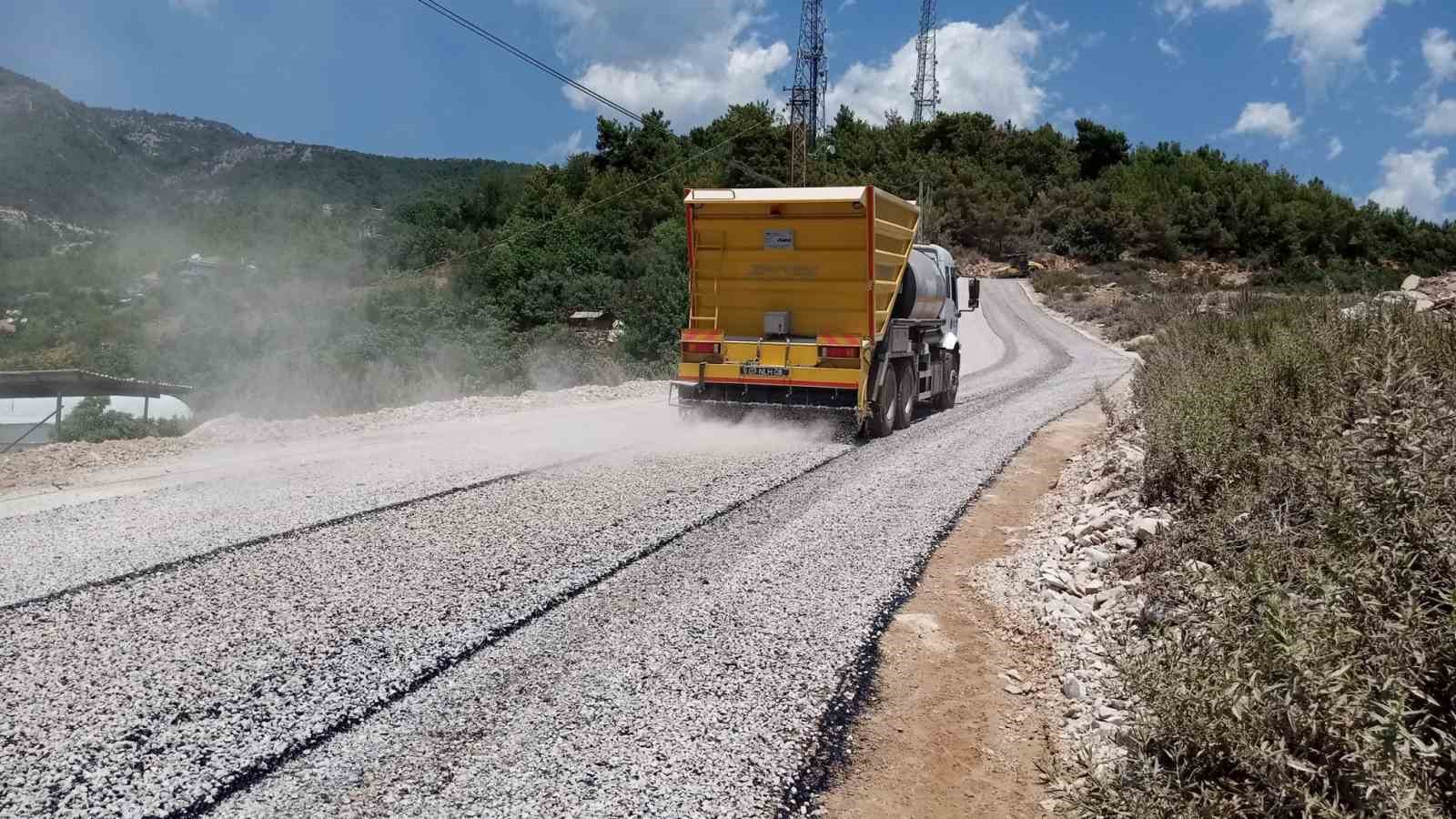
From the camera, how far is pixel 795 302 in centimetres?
1227

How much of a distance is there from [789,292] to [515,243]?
126 ft

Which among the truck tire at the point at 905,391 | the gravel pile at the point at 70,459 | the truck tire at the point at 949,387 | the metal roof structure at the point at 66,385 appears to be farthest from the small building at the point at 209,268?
the truck tire at the point at 905,391

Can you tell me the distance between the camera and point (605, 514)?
7.42 m

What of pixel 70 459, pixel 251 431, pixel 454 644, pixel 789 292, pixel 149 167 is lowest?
pixel 454 644

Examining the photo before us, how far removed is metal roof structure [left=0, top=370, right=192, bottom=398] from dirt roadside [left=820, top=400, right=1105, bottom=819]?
18.8m

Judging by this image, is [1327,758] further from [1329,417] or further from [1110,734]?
[1329,417]

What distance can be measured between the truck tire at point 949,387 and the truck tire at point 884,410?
10.9ft

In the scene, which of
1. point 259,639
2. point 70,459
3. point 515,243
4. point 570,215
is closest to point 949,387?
point 70,459

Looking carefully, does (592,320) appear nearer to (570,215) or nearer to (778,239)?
(570,215)

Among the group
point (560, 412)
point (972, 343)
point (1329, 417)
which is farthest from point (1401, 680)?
point (972, 343)

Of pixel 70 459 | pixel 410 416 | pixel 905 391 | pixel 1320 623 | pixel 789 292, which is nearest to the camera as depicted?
pixel 1320 623

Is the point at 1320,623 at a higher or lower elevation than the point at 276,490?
higher

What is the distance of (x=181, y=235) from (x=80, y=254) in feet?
28.6

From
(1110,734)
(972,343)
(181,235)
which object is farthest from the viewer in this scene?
(181,235)
